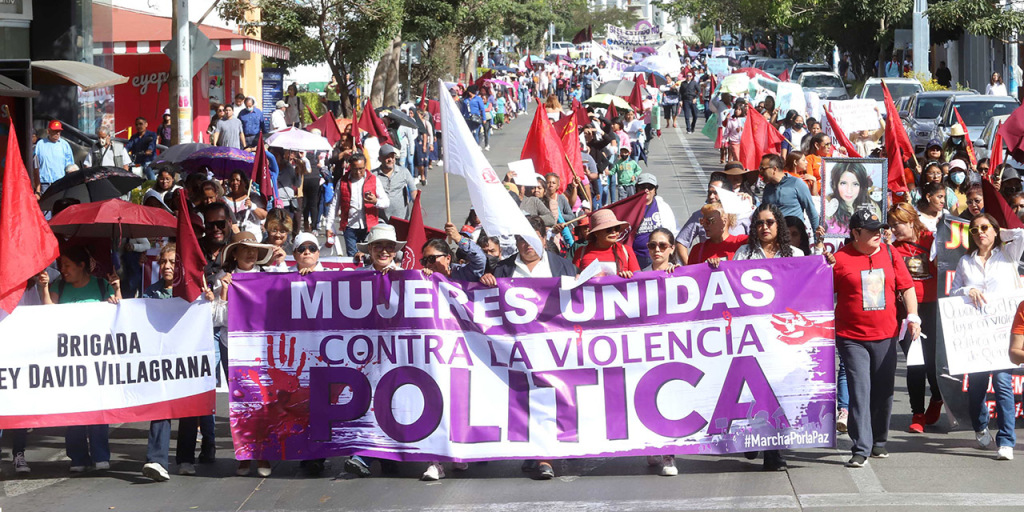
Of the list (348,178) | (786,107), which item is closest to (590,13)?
(786,107)

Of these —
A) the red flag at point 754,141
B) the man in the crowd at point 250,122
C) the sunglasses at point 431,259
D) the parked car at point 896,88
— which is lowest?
the sunglasses at point 431,259

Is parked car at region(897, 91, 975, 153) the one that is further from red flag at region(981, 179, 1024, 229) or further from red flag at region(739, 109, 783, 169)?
red flag at region(981, 179, 1024, 229)

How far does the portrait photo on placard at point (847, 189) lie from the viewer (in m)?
13.0

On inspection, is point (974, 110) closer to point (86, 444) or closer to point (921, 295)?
point (921, 295)

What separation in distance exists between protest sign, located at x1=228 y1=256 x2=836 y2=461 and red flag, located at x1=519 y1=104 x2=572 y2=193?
5.95 meters

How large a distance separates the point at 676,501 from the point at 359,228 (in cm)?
762

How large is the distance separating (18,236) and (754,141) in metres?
11.6

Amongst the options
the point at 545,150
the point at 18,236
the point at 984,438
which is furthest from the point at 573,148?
the point at 18,236

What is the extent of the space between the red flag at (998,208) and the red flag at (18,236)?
6479mm

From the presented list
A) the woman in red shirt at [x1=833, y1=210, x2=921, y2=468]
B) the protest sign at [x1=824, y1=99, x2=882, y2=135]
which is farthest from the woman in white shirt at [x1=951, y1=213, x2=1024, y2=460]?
the protest sign at [x1=824, y1=99, x2=882, y2=135]

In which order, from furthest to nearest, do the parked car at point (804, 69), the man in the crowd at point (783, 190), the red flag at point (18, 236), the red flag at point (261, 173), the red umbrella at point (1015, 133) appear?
1. the parked car at point (804, 69)
2. the red flag at point (261, 173)
3. the red umbrella at point (1015, 133)
4. the man in the crowd at point (783, 190)
5. the red flag at point (18, 236)

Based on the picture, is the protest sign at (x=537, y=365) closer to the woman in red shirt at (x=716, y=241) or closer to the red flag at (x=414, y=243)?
the woman in red shirt at (x=716, y=241)

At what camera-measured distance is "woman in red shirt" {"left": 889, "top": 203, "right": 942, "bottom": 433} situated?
29.8ft

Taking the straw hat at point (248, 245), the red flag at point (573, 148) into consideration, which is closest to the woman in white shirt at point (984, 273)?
the straw hat at point (248, 245)
